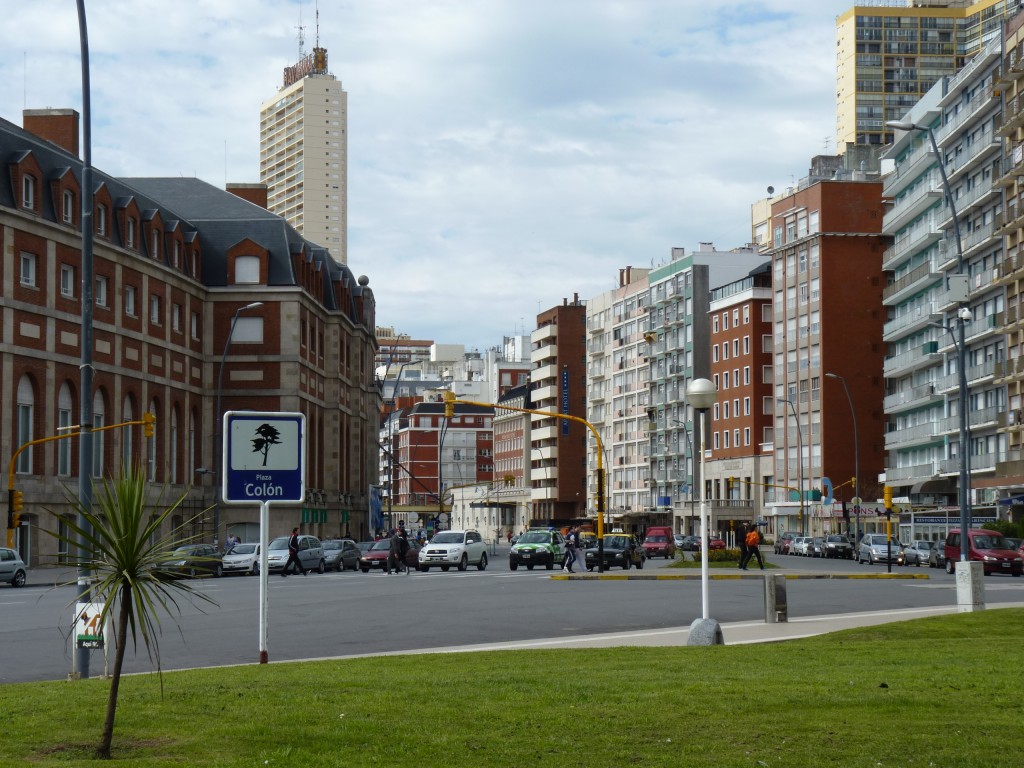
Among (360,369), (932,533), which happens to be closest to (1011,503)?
(932,533)

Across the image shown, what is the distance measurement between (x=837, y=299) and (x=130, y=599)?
105334 mm

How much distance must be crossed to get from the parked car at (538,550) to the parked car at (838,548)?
97.2 ft

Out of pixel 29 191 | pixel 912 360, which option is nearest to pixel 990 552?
pixel 29 191

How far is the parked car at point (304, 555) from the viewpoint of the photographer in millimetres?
57000

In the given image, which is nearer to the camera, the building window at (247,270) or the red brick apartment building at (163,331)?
the red brick apartment building at (163,331)

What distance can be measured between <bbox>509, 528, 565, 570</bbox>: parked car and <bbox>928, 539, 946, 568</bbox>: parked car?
18046 mm

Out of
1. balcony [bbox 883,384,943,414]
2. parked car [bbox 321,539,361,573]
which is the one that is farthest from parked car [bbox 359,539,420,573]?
balcony [bbox 883,384,943,414]

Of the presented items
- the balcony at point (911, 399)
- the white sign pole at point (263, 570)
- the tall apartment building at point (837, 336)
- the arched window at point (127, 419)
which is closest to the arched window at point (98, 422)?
the arched window at point (127, 419)

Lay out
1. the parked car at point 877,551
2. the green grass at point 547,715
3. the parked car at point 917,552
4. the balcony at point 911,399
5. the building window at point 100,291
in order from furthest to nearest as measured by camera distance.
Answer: the balcony at point 911,399, the parked car at point 877,551, the parked car at point 917,552, the building window at point 100,291, the green grass at point 547,715

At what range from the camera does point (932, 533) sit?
83.7 meters

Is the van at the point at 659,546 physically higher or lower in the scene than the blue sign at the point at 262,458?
lower

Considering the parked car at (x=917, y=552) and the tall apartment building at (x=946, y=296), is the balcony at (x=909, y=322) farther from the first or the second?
the parked car at (x=917, y=552)

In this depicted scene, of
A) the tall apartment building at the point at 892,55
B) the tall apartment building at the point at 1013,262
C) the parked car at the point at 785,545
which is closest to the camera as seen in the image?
the tall apartment building at the point at 1013,262

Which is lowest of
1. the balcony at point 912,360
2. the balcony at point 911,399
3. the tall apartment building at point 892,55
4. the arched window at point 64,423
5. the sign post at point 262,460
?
the sign post at point 262,460
